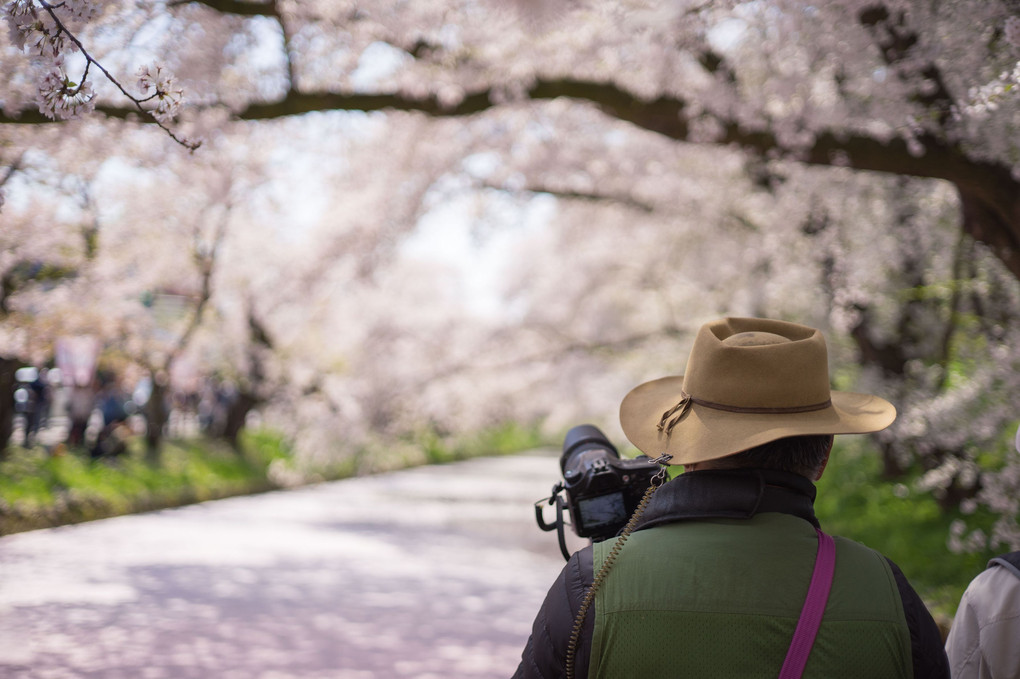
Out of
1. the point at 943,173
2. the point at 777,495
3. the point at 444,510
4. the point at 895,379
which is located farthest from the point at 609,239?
the point at 777,495

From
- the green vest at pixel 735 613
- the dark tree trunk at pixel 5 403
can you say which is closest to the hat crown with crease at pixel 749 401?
the green vest at pixel 735 613

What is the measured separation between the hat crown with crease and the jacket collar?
4cm

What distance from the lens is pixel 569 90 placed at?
207 inches

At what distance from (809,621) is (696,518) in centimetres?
22

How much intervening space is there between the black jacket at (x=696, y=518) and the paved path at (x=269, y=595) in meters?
3.90

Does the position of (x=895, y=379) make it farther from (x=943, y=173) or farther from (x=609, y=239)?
(x=609, y=239)

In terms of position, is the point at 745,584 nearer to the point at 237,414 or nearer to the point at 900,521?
the point at 900,521

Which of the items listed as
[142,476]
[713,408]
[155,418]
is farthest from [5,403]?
[713,408]

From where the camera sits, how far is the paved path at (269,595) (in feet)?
16.5

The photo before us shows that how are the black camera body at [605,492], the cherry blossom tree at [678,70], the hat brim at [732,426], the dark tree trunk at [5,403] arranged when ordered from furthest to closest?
the dark tree trunk at [5,403] < the cherry blossom tree at [678,70] < the black camera body at [605,492] < the hat brim at [732,426]

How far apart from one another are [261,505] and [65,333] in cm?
398

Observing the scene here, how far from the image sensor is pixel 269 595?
6750mm

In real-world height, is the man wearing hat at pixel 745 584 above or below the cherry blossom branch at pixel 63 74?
below

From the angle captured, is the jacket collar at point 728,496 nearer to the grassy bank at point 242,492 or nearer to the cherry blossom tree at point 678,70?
the cherry blossom tree at point 678,70
